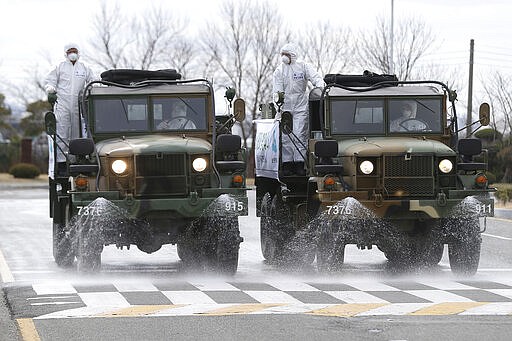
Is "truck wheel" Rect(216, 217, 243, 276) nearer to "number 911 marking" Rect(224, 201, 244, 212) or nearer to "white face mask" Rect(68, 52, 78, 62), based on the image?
"number 911 marking" Rect(224, 201, 244, 212)

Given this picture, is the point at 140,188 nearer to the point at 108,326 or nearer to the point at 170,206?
the point at 170,206

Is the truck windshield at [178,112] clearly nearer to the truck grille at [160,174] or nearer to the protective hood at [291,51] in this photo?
the truck grille at [160,174]

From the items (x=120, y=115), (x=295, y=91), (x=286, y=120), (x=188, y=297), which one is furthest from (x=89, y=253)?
(x=295, y=91)

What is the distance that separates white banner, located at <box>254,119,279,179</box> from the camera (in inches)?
689

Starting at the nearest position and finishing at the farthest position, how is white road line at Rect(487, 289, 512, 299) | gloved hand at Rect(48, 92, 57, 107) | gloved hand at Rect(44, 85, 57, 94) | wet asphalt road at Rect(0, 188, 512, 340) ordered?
wet asphalt road at Rect(0, 188, 512, 340) → white road line at Rect(487, 289, 512, 299) → gloved hand at Rect(48, 92, 57, 107) → gloved hand at Rect(44, 85, 57, 94)

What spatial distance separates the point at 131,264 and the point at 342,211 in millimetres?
3749

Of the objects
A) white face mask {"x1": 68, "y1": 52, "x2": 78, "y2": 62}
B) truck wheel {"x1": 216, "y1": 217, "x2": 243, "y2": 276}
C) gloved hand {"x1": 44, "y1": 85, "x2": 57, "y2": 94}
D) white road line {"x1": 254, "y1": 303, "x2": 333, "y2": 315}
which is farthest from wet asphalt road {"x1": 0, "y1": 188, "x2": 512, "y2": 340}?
white face mask {"x1": 68, "y1": 52, "x2": 78, "y2": 62}

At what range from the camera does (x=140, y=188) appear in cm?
1497

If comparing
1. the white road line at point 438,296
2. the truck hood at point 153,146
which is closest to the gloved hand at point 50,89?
the truck hood at point 153,146

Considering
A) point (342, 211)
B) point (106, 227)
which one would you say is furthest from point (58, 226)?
point (342, 211)

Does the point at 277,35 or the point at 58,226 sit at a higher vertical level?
the point at 277,35

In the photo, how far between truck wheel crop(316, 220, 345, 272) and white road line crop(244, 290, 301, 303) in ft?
5.93

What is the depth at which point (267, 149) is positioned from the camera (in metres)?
18.2

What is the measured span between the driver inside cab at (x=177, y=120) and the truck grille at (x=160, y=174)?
1.15m
